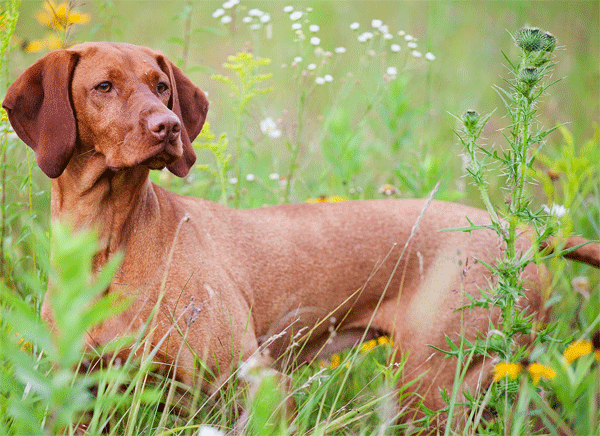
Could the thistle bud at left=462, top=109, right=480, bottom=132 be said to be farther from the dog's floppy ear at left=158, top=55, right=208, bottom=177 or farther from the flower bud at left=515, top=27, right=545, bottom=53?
the dog's floppy ear at left=158, top=55, right=208, bottom=177

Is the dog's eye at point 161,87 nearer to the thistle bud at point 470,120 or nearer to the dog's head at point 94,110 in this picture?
the dog's head at point 94,110

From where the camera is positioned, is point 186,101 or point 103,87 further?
point 186,101

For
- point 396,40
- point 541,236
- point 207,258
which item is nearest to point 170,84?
point 207,258

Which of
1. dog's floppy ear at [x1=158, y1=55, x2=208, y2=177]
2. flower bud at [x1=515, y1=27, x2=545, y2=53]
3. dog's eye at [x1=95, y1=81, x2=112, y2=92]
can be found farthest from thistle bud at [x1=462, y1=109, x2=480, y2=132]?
dog's eye at [x1=95, y1=81, x2=112, y2=92]

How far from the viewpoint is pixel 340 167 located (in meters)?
4.01

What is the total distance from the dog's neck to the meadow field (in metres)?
0.16

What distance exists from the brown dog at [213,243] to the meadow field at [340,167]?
0.56ft

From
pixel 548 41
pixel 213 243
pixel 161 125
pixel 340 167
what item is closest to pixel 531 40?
pixel 548 41

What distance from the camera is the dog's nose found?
211 cm

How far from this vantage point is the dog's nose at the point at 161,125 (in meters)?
2.11

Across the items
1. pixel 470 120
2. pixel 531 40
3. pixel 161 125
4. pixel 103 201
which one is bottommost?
pixel 103 201

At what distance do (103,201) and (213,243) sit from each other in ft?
1.80

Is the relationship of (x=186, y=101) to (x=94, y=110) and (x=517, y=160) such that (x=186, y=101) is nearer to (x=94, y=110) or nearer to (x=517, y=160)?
(x=94, y=110)

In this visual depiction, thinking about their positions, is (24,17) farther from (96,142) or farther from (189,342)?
(189,342)
